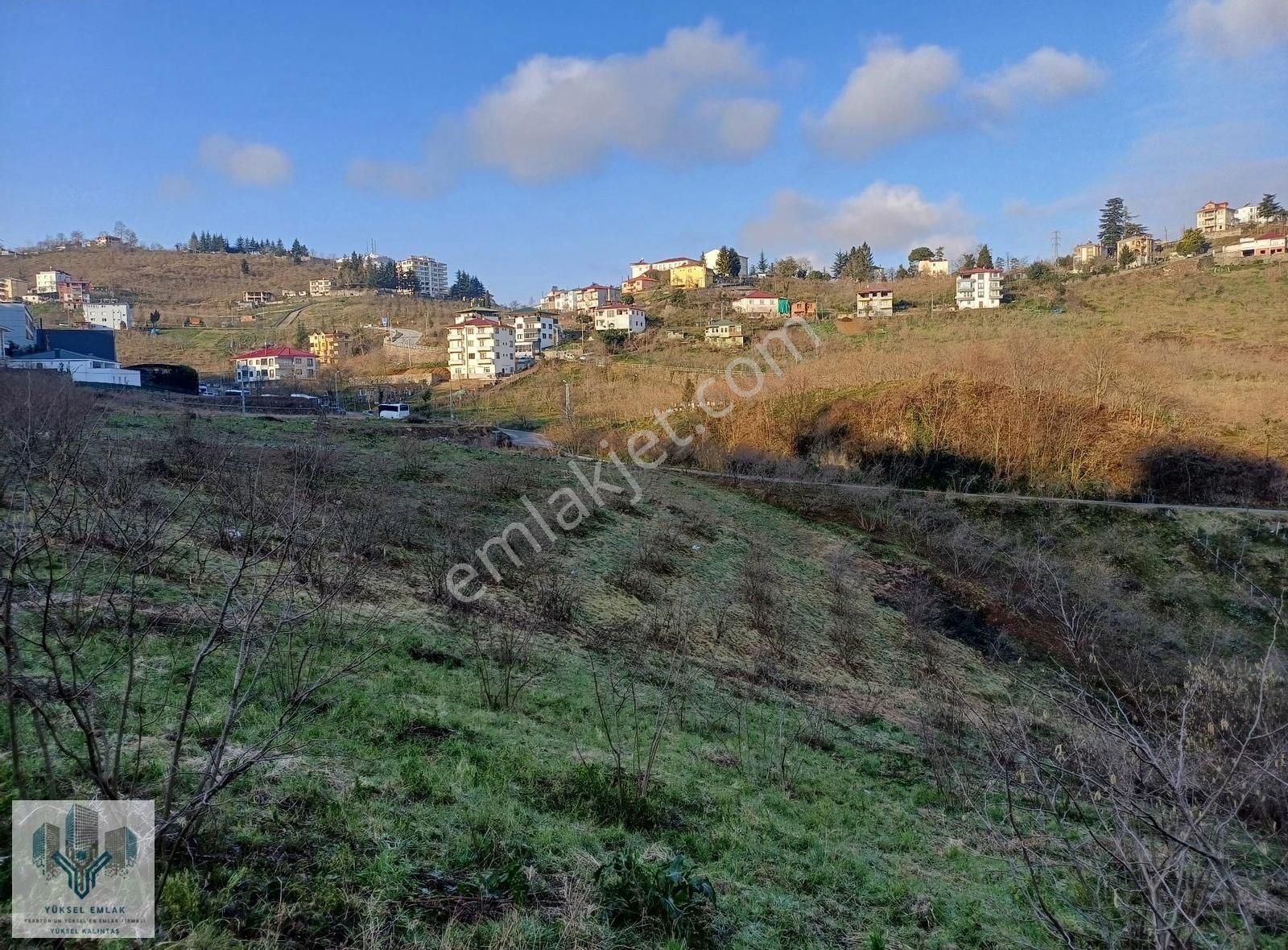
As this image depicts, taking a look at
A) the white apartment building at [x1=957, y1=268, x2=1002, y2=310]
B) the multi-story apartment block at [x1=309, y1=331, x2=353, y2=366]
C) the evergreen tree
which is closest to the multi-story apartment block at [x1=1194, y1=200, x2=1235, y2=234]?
the evergreen tree

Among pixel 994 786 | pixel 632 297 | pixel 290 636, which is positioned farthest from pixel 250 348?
pixel 994 786

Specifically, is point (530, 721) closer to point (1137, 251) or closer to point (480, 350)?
point (480, 350)

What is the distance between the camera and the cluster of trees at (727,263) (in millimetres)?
79000

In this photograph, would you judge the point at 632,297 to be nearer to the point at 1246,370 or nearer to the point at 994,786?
the point at 1246,370

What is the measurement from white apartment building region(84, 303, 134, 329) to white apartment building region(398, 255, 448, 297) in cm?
4138

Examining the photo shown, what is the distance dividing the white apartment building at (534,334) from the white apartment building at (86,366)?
80.2 feet

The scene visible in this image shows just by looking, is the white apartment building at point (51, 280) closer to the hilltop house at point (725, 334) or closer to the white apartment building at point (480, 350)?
the white apartment building at point (480, 350)

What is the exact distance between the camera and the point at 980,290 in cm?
5150

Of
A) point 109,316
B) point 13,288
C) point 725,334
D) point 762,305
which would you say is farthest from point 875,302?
point 13,288

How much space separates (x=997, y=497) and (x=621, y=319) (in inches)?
1567

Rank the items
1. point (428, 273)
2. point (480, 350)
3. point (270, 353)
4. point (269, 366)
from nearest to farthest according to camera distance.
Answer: point (480, 350) < point (269, 366) < point (270, 353) < point (428, 273)

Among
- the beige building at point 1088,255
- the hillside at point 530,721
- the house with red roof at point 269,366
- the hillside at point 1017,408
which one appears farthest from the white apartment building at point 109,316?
the beige building at point 1088,255

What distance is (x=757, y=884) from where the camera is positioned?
3.52 meters

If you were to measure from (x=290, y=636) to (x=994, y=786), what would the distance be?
6.12m
